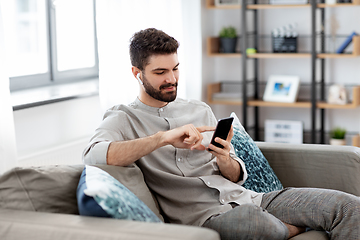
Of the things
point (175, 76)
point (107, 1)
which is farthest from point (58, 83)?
point (175, 76)

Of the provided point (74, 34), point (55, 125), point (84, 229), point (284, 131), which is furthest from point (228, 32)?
point (84, 229)

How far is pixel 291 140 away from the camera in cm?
405

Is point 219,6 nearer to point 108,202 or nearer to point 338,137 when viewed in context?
point 338,137

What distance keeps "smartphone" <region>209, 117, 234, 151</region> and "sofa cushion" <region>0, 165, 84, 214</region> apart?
528 mm

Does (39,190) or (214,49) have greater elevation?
(214,49)

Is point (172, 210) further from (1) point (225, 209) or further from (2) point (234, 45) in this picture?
(2) point (234, 45)

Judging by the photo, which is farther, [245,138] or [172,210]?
[245,138]

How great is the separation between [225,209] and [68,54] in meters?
1.99

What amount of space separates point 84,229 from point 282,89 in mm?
3092

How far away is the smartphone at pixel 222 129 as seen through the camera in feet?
5.72

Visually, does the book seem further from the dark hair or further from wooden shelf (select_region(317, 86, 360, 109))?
the dark hair

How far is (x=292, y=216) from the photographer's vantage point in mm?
1756

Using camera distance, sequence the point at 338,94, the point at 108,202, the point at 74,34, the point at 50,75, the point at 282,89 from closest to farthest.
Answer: the point at 108,202 < the point at 50,75 < the point at 74,34 < the point at 338,94 < the point at 282,89

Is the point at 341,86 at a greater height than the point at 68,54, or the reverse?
the point at 68,54
